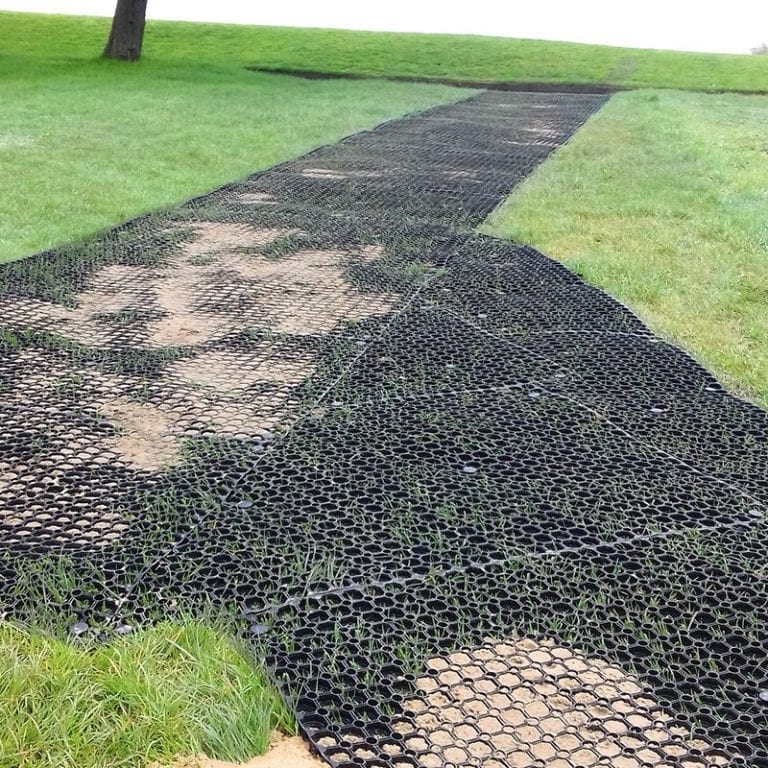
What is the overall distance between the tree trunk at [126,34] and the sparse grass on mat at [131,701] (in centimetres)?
1748

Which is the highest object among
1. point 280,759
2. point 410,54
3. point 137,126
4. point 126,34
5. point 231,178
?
A: point 410,54

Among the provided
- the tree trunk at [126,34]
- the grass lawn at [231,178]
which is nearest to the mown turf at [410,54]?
the grass lawn at [231,178]

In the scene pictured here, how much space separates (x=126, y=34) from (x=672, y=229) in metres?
15.0

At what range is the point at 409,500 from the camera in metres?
2.27

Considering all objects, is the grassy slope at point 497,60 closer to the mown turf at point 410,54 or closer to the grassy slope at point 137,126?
the mown turf at point 410,54

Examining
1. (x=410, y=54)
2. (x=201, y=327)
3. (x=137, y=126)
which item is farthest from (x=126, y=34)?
(x=201, y=327)

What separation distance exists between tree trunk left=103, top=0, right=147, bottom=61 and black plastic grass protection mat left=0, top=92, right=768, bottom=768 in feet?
48.3

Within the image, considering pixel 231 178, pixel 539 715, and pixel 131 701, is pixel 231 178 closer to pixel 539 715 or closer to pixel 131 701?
pixel 131 701

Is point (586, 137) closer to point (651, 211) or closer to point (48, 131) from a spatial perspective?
point (651, 211)

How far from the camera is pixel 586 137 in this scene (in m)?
9.30

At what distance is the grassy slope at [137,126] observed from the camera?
211 inches

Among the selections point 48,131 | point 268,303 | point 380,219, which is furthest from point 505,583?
point 48,131

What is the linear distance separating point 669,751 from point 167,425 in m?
1.67

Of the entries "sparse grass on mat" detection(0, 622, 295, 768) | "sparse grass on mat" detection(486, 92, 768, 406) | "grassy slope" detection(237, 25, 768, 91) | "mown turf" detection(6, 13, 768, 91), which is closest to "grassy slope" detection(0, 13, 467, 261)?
"mown turf" detection(6, 13, 768, 91)
